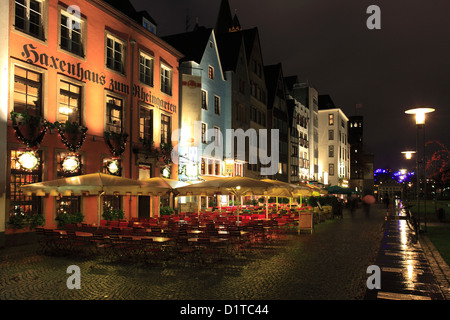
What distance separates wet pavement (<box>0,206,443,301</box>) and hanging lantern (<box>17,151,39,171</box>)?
346 cm

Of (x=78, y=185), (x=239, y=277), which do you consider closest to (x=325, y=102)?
(x=78, y=185)

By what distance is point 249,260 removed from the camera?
12883 mm

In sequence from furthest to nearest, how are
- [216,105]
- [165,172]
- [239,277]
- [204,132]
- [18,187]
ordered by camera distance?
[216,105] < [204,132] < [165,172] < [18,187] < [239,277]

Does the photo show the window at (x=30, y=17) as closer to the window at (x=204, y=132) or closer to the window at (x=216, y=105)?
the window at (x=204, y=132)

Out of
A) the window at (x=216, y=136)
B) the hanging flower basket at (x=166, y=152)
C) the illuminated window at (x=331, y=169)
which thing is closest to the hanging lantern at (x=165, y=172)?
the hanging flower basket at (x=166, y=152)

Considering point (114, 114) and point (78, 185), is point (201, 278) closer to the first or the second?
point (78, 185)

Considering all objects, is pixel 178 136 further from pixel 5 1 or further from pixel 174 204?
pixel 5 1

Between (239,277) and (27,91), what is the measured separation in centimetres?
1295

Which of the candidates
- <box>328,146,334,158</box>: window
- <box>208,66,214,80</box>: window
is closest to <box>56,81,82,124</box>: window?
<box>208,66,214,80</box>: window

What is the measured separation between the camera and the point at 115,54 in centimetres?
2352

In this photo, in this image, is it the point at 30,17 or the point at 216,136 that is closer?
the point at 30,17

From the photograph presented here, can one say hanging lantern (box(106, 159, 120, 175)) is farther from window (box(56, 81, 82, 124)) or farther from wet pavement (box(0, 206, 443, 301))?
wet pavement (box(0, 206, 443, 301))

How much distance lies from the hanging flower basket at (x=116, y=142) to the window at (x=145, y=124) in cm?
242

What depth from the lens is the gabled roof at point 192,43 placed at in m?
33.7
